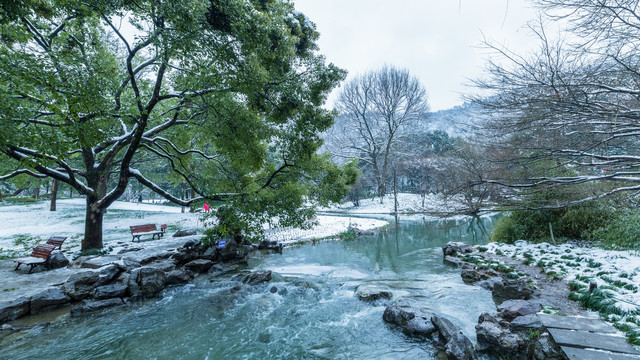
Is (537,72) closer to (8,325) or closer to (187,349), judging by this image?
(187,349)

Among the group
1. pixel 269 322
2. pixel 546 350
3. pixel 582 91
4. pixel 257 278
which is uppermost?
pixel 582 91

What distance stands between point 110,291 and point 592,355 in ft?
30.5

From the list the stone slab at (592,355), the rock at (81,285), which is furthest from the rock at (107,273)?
the stone slab at (592,355)

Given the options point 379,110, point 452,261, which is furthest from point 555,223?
point 379,110

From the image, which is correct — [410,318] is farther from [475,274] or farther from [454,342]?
[475,274]

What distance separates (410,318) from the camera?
4.96m

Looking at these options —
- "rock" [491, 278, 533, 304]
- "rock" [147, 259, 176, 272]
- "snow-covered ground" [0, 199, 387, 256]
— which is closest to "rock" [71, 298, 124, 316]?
"rock" [147, 259, 176, 272]

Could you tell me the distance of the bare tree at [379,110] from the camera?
29.8 metres

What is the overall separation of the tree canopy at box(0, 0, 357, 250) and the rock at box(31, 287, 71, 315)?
9.60 ft

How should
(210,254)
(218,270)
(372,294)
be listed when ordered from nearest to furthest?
(372,294), (218,270), (210,254)

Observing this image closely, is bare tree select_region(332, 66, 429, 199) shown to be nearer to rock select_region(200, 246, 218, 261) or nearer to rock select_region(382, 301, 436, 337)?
rock select_region(200, 246, 218, 261)

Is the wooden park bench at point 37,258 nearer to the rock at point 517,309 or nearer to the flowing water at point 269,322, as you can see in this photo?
the flowing water at point 269,322

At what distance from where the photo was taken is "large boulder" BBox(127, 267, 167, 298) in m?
6.68

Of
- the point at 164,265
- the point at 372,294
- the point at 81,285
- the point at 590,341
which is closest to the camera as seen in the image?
the point at 590,341
